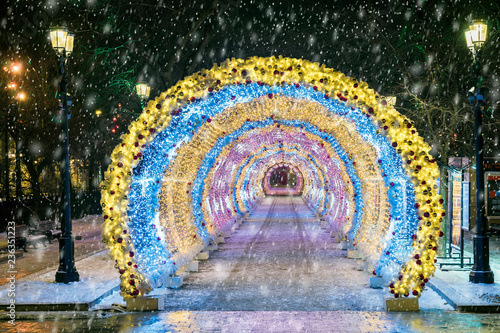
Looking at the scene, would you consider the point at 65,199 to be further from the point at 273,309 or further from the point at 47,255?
the point at 273,309

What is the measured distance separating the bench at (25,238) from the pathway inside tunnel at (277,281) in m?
5.45

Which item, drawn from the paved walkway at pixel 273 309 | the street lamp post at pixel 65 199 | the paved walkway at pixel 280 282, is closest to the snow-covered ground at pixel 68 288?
the street lamp post at pixel 65 199

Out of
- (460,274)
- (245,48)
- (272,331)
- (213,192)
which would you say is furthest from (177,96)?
(245,48)

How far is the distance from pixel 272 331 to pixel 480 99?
639cm

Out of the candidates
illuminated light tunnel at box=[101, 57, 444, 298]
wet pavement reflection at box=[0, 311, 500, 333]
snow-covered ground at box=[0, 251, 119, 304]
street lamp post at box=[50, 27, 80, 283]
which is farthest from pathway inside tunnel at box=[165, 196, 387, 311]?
street lamp post at box=[50, 27, 80, 283]

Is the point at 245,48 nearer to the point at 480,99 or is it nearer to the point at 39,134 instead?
the point at 39,134

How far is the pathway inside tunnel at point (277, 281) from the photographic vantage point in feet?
28.8

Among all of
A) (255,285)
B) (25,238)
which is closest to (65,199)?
(255,285)

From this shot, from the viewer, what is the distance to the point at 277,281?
10.7 metres

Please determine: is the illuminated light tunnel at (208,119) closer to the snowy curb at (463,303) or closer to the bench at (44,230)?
the snowy curb at (463,303)

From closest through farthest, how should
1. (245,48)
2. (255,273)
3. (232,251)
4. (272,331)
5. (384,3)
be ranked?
(272,331)
(255,273)
(232,251)
(384,3)
(245,48)

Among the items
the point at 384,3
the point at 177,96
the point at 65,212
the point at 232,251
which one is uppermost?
the point at 384,3

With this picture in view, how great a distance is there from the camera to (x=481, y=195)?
34.8 ft

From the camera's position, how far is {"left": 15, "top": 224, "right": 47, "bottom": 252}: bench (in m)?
15.7
